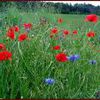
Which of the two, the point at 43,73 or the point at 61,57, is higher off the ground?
the point at 61,57

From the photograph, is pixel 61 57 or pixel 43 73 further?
pixel 43 73

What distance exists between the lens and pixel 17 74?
2916mm

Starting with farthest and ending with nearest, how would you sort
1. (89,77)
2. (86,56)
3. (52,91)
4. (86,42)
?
(86,42) < (86,56) < (89,77) < (52,91)

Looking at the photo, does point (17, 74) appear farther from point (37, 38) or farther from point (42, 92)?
point (37, 38)

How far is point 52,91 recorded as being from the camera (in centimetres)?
278

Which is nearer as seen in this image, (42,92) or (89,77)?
(42,92)

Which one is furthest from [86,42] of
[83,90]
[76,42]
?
[83,90]

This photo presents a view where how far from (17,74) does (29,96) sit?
0.21 m

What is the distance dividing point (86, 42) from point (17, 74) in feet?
3.63

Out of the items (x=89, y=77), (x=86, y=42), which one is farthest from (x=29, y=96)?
(x=86, y=42)

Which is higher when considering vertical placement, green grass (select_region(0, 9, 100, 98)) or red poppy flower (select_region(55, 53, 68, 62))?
red poppy flower (select_region(55, 53, 68, 62))

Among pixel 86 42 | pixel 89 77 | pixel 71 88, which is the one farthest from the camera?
pixel 86 42

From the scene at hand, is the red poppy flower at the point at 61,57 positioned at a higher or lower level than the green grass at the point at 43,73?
higher

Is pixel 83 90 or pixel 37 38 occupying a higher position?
Answer: pixel 37 38
